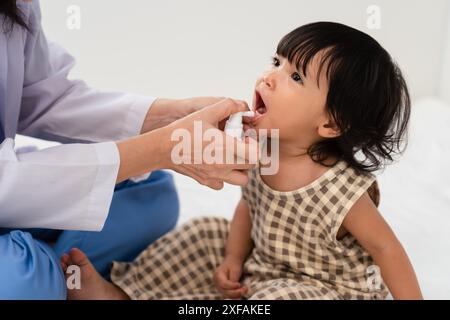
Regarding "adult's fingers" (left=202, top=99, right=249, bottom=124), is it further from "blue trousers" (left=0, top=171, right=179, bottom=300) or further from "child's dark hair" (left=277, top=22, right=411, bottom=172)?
"blue trousers" (left=0, top=171, right=179, bottom=300)

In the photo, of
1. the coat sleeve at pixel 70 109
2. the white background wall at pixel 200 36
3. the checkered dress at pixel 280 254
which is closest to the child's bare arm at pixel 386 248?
the checkered dress at pixel 280 254

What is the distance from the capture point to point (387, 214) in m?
1.47

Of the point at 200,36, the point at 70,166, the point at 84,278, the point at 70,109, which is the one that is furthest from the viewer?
the point at 200,36

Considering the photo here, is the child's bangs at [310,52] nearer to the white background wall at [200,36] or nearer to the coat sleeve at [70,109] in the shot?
the coat sleeve at [70,109]

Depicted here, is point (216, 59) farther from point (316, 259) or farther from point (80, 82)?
point (316, 259)

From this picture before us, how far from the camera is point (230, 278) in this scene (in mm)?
1179

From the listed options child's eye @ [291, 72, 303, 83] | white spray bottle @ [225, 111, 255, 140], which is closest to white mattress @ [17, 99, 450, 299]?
white spray bottle @ [225, 111, 255, 140]

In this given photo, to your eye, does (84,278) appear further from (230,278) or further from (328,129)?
(328,129)

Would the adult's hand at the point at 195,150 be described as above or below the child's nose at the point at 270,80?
below

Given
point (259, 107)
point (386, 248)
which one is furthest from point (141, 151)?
point (386, 248)

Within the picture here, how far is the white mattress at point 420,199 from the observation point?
4.24 feet

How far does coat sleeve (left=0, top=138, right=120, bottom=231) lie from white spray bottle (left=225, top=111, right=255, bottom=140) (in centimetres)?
22

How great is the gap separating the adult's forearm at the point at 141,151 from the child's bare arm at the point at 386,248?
0.33 m

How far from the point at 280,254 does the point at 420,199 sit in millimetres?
575
